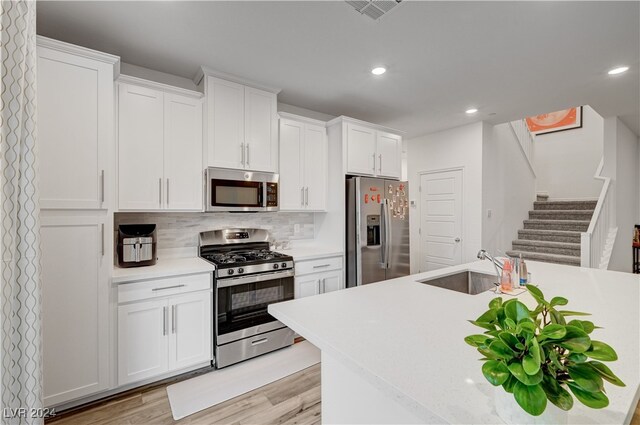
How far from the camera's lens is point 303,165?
3443 mm

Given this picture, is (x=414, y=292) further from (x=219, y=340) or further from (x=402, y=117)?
(x=402, y=117)

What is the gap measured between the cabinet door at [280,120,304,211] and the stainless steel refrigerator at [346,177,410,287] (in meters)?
0.59

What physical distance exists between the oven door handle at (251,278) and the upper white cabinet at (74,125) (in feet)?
3.36

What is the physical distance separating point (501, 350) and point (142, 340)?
7.85ft

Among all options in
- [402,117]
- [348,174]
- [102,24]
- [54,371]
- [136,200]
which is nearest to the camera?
[54,371]

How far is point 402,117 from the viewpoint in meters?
4.16

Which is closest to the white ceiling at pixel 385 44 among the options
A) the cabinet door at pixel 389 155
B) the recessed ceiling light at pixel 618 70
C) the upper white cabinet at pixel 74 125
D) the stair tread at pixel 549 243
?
the recessed ceiling light at pixel 618 70

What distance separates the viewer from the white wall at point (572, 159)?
19.3 feet

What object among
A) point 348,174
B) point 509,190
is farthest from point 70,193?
point 509,190

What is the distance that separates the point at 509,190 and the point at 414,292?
4.41 metres

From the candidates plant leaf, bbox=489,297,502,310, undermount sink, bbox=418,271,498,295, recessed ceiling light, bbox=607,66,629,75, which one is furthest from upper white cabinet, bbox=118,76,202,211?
recessed ceiling light, bbox=607,66,629,75

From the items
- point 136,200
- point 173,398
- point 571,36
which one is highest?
point 571,36

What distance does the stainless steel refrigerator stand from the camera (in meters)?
3.37

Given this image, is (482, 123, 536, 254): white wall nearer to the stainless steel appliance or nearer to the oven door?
the oven door
